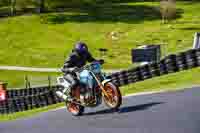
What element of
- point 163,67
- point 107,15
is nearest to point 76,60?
point 163,67

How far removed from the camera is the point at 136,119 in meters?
12.9

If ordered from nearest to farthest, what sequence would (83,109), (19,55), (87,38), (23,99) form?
(83,109), (23,99), (19,55), (87,38)

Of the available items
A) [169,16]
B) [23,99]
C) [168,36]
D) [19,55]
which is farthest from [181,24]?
[23,99]

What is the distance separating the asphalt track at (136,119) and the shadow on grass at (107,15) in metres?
66.3

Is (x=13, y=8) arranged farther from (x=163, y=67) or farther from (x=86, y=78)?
(x=86, y=78)

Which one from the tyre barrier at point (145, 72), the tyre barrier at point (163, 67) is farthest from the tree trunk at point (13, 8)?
the tyre barrier at point (163, 67)

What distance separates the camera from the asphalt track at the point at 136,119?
11727 millimetres

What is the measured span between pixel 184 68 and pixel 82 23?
5857 centimetres

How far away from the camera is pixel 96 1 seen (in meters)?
100

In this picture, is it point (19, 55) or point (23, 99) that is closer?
point (23, 99)

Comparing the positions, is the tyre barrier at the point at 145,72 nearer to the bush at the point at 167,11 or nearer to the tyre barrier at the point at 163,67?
the tyre barrier at the point at 163,67

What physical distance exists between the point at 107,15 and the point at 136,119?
74.0m

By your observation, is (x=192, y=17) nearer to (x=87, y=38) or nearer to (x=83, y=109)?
(x=87, y=38)

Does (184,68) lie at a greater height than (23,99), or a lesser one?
greater
